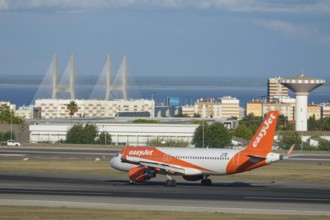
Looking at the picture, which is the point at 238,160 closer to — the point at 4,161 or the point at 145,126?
the point at 4,161

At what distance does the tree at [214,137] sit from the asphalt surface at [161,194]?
212ft

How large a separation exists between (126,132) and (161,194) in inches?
3927

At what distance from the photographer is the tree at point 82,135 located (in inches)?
5920

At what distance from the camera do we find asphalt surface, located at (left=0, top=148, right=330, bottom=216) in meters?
55.7

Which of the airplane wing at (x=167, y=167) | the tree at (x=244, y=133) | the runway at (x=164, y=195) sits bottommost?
the runway at (x=164, y=195)

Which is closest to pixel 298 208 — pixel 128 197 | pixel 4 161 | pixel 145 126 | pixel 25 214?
pixel 128 197

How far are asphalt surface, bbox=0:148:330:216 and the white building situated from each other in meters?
79.8

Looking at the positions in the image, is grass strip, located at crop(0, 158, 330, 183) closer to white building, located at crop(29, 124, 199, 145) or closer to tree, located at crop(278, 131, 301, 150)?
tree, located at crop(278, 131, 301, 150)

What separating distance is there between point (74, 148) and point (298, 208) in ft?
265

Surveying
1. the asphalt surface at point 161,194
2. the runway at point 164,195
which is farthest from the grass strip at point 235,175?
the runway at point 164,195

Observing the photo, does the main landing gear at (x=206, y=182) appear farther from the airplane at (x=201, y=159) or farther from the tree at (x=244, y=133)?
the tree at (x=244, y=133)

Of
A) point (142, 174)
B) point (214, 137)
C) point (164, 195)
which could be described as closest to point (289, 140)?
point (214, 137)

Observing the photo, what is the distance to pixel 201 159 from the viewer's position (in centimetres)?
7219

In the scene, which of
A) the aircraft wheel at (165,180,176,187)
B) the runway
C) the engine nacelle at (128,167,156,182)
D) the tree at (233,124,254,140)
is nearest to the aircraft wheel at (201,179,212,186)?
the runway
